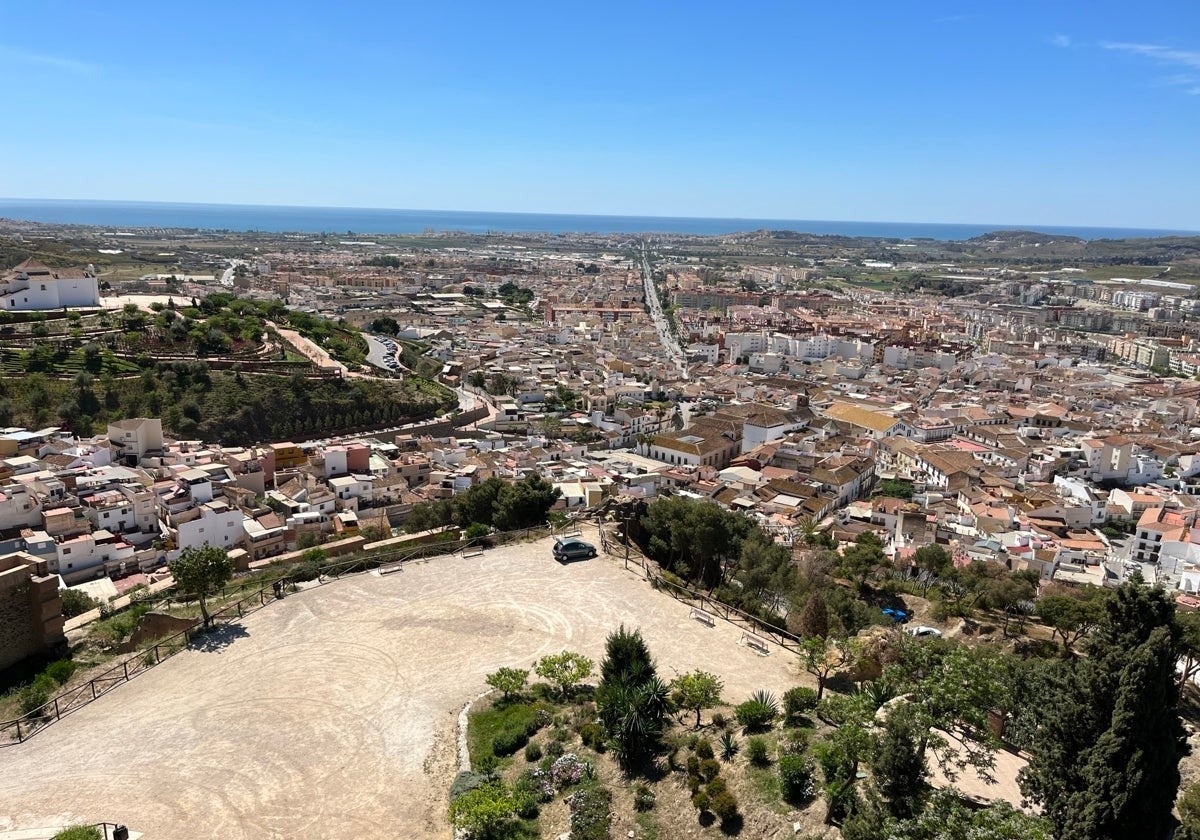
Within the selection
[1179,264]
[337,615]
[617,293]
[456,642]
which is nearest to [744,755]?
[456,642]

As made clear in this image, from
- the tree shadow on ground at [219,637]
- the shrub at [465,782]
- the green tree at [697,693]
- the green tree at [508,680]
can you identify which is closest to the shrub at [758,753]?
the green tree at [697,693]

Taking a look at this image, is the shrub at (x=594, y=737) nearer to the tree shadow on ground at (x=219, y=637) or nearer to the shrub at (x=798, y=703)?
the shrub at (x=798, y=703)

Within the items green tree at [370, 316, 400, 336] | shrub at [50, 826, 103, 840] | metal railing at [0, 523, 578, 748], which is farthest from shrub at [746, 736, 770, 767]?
green tree at [370, 316, 400, 336]

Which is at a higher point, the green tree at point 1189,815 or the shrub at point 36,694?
the green tree at point 1189,815

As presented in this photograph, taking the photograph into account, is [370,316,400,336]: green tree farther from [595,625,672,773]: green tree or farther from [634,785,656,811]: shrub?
Result: [634,785,656,811]: shrub

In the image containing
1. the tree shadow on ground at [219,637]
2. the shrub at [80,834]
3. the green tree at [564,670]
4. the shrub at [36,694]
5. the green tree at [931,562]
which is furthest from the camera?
the green tree at [931,562]
